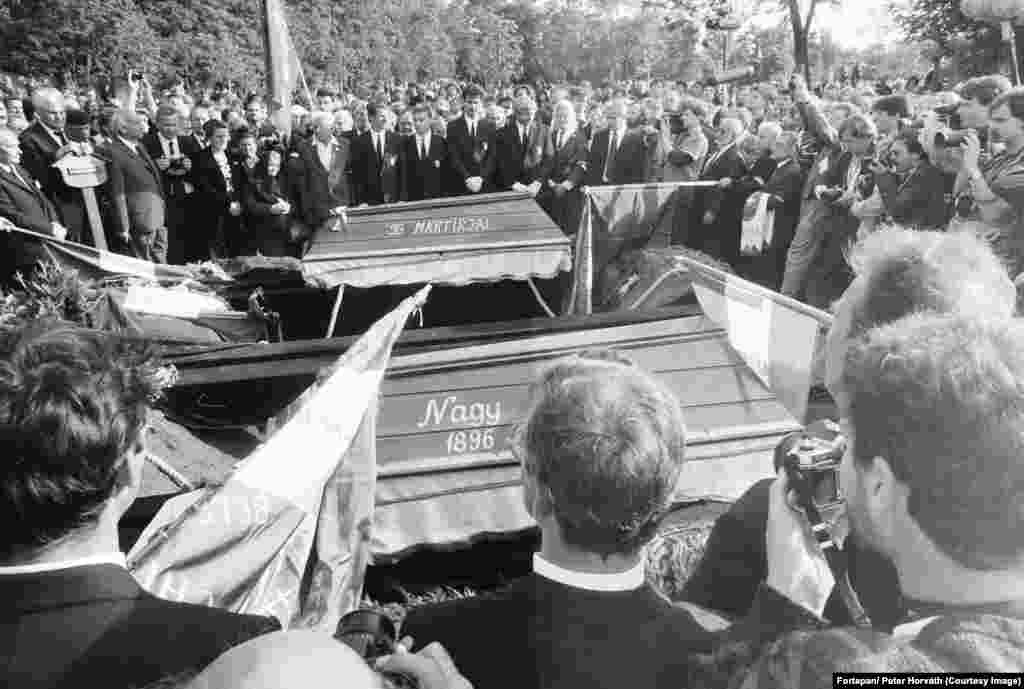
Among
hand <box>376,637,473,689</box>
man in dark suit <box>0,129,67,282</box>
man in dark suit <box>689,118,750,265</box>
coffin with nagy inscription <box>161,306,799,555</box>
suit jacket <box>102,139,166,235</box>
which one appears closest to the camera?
hand <box>376,637,473,689</box>

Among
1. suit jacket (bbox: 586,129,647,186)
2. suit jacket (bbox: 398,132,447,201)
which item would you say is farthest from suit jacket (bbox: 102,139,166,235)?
suit jacket (bbox: 586,129,647,186)

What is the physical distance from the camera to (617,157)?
29.0 feet

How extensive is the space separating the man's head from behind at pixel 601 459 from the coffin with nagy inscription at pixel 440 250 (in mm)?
4313

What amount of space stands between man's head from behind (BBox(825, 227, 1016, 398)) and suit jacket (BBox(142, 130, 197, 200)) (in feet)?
26.1

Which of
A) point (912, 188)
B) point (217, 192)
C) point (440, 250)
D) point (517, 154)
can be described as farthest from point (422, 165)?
point (912, 188)

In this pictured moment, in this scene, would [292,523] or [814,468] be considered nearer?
[814,468]

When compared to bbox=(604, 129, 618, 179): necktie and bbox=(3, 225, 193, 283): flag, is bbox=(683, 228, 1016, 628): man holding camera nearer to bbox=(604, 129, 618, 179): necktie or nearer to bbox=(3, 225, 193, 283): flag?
bbox=(3, 225, 193, 283): flag

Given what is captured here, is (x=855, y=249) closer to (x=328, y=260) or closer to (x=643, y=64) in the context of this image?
(x=328, y=260)

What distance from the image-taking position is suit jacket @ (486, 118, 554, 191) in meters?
9.38

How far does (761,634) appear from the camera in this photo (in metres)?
1.25

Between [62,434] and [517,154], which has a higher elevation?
[62,434]

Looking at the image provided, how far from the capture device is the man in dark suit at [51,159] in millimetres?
7555

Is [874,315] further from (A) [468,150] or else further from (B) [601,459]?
(A) [468,150]

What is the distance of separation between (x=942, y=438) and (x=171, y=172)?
28.6ft
